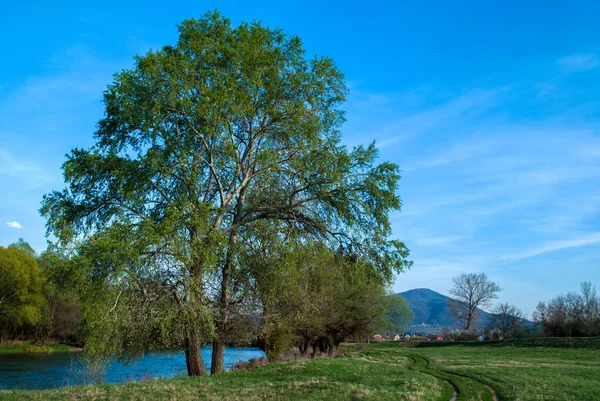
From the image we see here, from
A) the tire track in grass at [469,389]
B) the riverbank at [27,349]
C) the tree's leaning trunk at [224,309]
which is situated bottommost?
the riverbank at [27,349]

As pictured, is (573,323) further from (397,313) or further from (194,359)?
(194,359)

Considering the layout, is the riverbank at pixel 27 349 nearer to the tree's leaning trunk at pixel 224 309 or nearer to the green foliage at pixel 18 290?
the green foliage at pixel 18 290

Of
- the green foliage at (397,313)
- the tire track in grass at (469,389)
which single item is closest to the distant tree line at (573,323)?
the green foliage at (397,313)

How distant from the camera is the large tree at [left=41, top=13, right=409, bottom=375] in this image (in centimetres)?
1559

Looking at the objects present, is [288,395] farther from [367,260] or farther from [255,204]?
[255,204]

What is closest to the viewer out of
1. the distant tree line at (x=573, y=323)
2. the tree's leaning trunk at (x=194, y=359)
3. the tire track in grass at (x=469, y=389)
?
the tire track in grass at (x=469, y=389)

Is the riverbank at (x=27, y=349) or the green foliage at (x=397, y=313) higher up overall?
the green foliage at (x=397, y=313)

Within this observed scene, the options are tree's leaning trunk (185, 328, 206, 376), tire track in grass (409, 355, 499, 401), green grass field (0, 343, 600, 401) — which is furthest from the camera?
tree's leaning trunk (185, 328, 206, 376)

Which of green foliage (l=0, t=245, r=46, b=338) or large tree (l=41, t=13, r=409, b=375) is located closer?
large tree (l=41, t=13, r=409, b=375)

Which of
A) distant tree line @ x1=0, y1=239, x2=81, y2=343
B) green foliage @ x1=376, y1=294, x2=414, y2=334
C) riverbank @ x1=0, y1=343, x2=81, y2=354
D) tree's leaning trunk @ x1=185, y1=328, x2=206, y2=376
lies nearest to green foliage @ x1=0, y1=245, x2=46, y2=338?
distant tree line @ x1=0, y1=239, x2=81, y2=343

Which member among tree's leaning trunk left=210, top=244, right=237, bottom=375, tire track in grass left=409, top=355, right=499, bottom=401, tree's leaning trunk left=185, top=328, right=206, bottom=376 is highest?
tree's leaning trunk left=210, top=244, right=237, bottom=375

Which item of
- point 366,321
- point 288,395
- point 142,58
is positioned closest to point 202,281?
point 288,395

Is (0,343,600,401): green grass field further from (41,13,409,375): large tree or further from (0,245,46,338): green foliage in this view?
(0,245,46,338): green foliage

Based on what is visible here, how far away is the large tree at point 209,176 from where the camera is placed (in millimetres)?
15594
